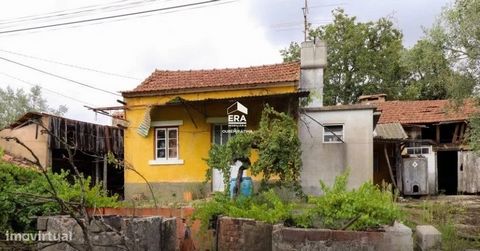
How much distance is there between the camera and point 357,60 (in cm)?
2858

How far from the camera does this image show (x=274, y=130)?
1009cm

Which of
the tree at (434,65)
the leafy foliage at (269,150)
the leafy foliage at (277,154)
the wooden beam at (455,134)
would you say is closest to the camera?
the leafy foliage at (269,150)

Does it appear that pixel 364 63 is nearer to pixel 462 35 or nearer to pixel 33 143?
pixel 462 35

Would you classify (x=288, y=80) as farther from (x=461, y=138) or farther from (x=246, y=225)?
(x=461, y=138)

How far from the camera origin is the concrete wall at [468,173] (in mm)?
18875

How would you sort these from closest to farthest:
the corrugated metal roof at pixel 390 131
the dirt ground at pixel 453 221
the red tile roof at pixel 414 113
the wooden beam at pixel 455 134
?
1. the dirt ground at pixel 453 221
2. the corrugated metal roof at pixel 390 131
3. the wooden beam at pixel 455 134
4. the red tile roof at pixel 414 113

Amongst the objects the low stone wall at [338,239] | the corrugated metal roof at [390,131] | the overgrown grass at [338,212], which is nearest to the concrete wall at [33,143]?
the overgrown grass at [338,212]

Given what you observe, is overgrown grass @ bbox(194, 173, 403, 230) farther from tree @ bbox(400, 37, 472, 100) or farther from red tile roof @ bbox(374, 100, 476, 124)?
red tile roof @ bbox(374, 100, 476, 124)

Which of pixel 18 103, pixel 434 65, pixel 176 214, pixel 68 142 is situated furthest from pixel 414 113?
pixel 18 103

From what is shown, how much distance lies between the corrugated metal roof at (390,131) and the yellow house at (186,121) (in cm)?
618

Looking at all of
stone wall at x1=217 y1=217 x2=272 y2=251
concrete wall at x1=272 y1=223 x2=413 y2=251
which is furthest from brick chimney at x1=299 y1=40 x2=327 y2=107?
concrete wall at x1=272 y1=223 x2=413 y2=251

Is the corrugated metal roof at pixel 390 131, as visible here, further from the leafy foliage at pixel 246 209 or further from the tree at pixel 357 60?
the leafy foliage at pixel 246 209

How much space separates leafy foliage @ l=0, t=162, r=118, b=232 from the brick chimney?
881cm

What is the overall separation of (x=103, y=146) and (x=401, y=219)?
50.5ft
